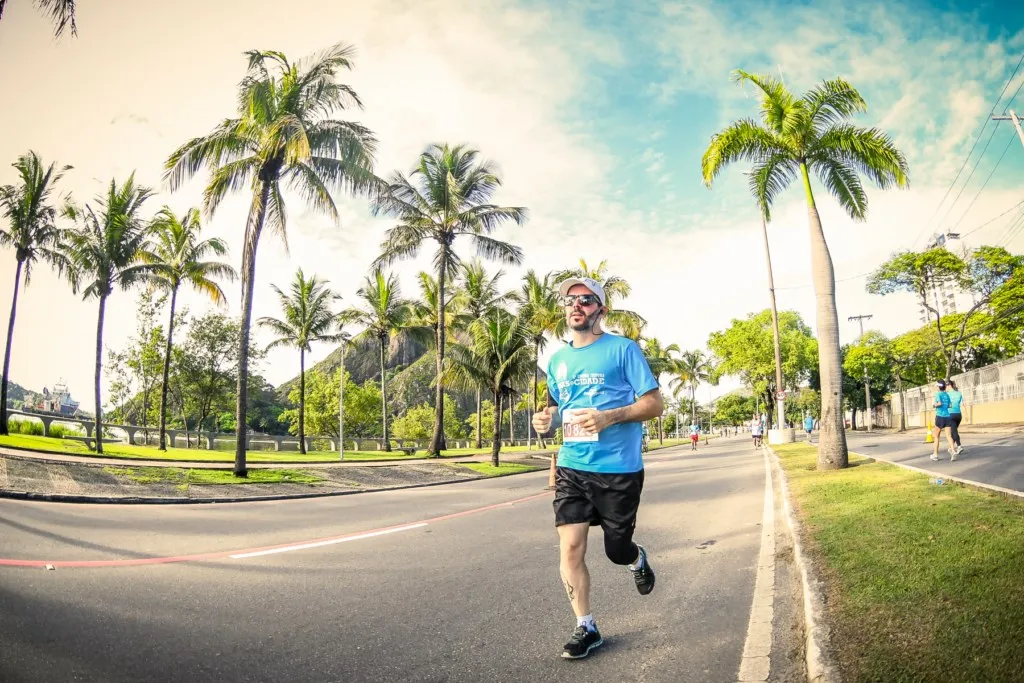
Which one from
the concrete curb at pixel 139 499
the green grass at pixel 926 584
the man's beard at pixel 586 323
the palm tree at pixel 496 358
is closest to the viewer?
the green grass at pixel 926 584

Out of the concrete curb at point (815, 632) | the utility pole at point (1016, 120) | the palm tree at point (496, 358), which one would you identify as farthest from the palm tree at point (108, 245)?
the utility pole at point (1016, 120)

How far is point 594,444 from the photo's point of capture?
130 inches

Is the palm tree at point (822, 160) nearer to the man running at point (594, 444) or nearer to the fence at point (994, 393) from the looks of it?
the man running at point (594, 444)

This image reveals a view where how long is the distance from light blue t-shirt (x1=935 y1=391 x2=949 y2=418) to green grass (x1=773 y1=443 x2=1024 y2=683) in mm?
6944

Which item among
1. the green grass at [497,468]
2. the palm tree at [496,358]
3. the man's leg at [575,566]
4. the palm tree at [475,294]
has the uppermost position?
the palm tree at [475,294]

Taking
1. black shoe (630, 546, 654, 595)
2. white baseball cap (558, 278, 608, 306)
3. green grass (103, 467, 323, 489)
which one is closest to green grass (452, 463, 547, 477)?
green grass (103, 467, 323, 489)

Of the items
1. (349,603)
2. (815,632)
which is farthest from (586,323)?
(349,603)

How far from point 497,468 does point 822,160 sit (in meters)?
15.6

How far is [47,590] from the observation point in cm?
395

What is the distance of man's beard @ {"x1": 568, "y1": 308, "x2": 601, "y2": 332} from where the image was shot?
3469mm

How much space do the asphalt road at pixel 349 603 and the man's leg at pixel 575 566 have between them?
30 cm

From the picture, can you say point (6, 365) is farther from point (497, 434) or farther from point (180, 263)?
point (497, 434)

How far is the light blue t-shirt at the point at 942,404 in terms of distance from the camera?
490 inches

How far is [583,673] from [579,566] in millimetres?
563
